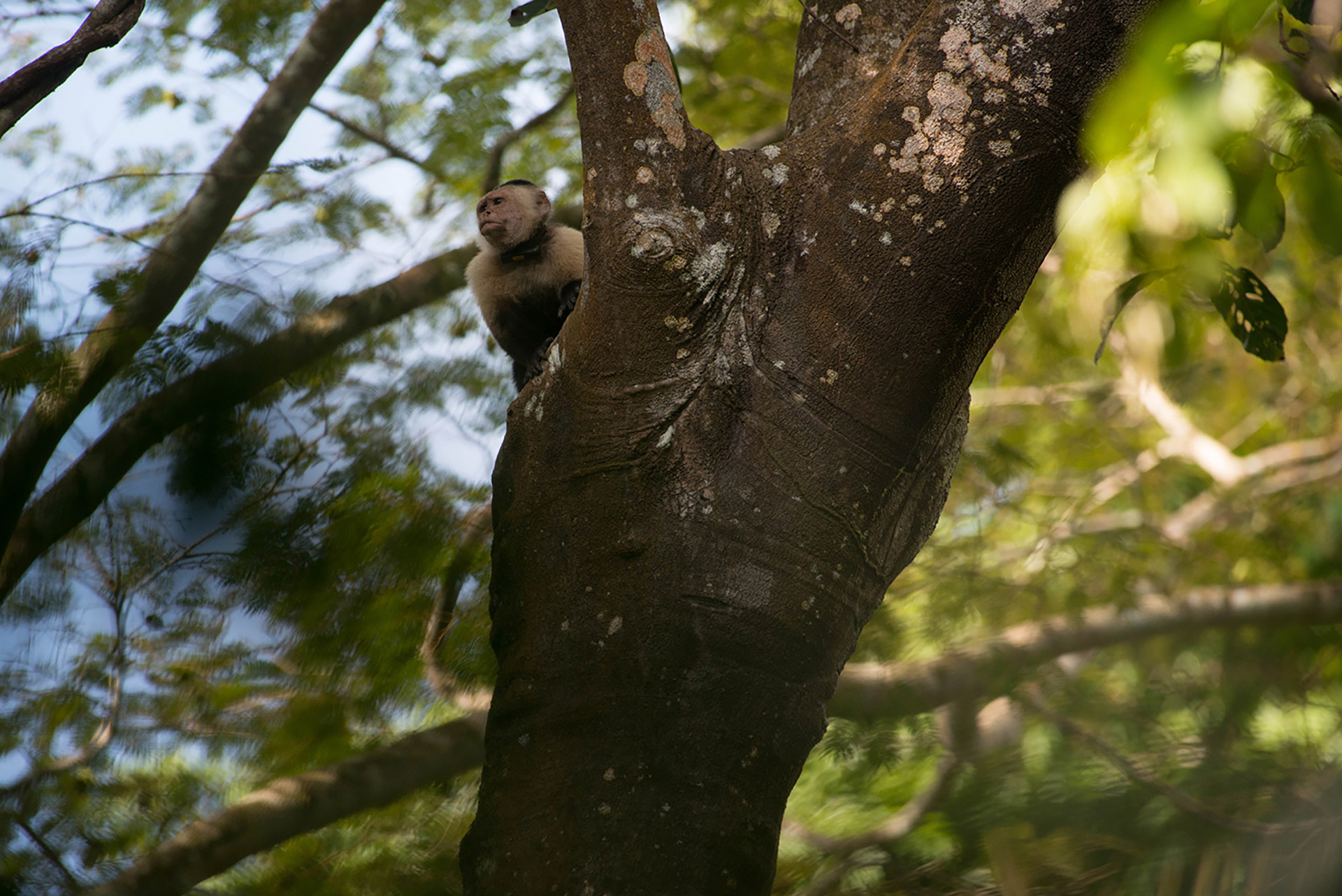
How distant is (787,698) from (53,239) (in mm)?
2338

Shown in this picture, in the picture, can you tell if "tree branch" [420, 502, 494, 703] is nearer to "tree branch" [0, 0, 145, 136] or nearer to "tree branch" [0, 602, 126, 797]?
"tree branch" [0, 602, 126, 797]

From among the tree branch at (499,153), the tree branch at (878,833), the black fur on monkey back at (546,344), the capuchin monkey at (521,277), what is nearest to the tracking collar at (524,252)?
the capuchin monkey at (521,277)

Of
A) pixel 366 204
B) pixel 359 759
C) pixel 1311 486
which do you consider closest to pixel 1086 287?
pixel 1311 486

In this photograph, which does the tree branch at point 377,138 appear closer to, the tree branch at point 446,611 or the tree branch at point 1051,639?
the tree branch at point 446,611

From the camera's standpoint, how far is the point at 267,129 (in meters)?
3.31

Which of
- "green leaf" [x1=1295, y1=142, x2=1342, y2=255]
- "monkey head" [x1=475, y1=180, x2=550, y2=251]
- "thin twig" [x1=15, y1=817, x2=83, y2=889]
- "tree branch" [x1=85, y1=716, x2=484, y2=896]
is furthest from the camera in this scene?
"monkey head" [x1=475, y1=180, x2=550, y2=251]

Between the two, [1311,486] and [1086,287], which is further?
[1311,486]

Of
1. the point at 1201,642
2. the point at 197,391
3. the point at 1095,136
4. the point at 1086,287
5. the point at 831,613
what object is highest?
the point at 1086,287

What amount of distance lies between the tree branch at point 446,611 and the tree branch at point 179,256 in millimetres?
974

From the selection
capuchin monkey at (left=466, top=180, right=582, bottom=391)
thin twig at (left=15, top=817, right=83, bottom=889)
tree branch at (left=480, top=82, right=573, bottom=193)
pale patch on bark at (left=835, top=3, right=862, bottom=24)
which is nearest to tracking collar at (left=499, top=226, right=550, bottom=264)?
capuchin monkey at (left=466, top=180, right=582, bottom=391)

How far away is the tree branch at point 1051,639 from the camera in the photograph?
10.6 feet

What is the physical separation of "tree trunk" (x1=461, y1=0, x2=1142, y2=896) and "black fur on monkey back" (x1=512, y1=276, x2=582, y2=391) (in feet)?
3.70

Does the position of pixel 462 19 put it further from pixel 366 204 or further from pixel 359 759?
pixel 359 759

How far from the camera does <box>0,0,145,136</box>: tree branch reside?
1.60 meters
